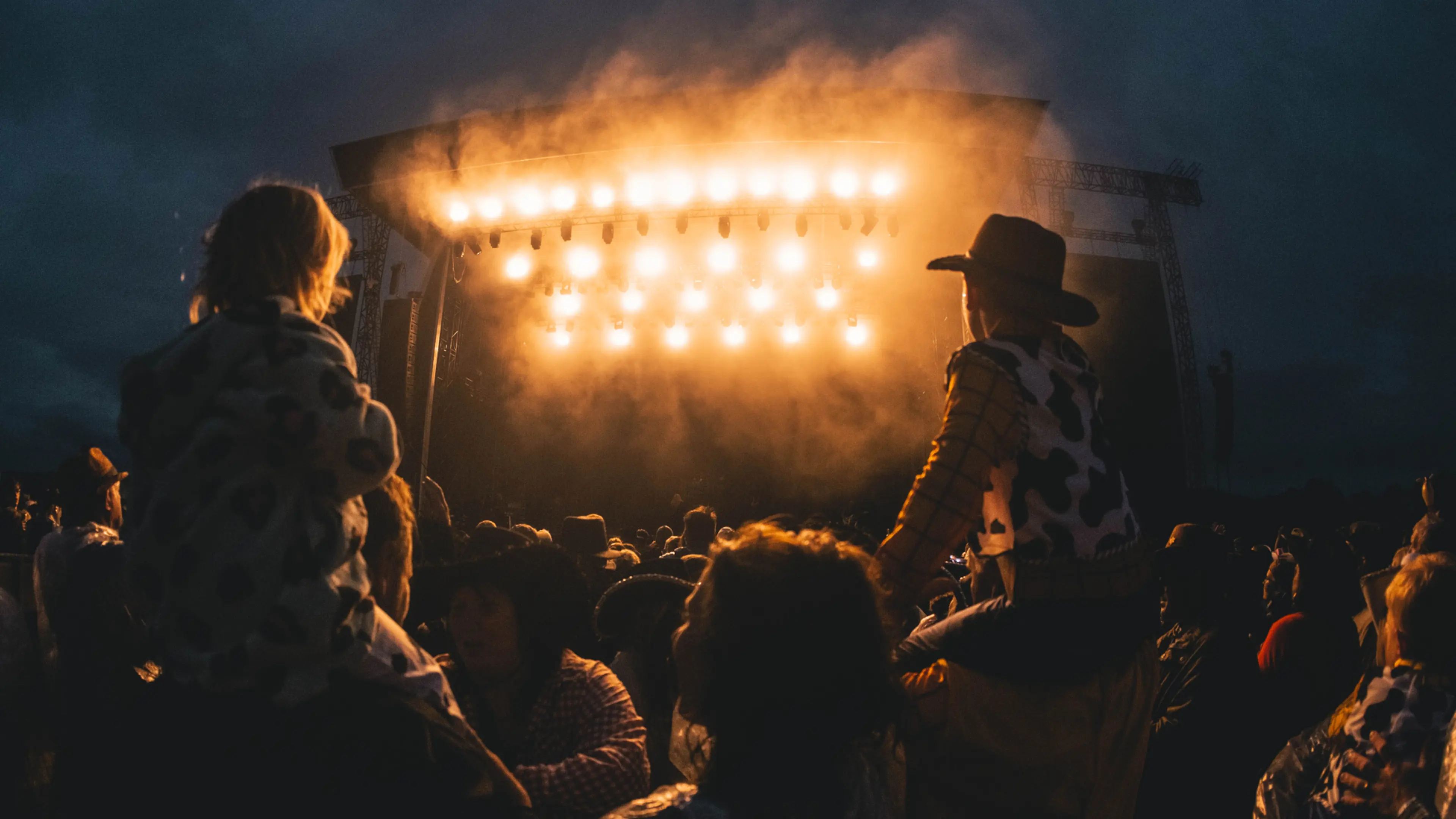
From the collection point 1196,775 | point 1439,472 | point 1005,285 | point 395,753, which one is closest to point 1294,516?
point 1439,472

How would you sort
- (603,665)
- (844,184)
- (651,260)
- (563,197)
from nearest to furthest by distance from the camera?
(603,665) < (844,184) < (563,197) < (651,260)

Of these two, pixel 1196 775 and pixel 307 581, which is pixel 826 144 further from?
pixel 307 581

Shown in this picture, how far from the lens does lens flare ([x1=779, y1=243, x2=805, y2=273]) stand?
36.9 feet

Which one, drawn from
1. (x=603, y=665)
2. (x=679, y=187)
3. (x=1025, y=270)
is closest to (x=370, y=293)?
(x=679, y=187)

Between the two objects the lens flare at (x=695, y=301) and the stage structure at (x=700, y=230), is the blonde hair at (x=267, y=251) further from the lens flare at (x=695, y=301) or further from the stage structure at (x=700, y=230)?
the lens flare at (x=695, y=301)

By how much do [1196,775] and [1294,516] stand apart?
17617mm

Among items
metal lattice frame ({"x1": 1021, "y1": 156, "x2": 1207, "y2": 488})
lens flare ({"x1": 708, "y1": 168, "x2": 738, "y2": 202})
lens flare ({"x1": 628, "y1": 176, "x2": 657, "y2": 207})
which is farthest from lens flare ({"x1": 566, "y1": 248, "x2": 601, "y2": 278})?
metal lattice frame ({"x1": 1021, "y1": 156, "x2": 1207, "y2": 488})

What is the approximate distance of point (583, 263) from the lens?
39.9 ft

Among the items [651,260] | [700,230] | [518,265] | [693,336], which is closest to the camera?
[651,260]

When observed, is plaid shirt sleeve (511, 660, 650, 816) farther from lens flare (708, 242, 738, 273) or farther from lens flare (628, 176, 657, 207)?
lens flare (708, 242, 738, 273)

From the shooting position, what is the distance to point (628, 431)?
14.5m

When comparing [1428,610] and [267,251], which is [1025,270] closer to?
[1428,610]

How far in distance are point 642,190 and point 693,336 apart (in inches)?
144

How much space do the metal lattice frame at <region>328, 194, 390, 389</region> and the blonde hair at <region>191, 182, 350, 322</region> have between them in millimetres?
12642
